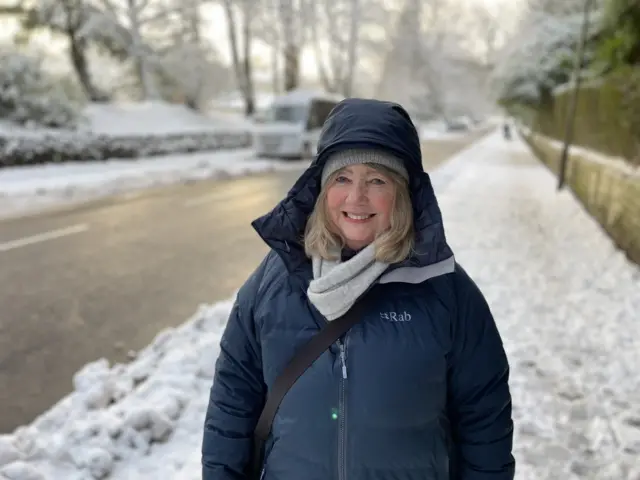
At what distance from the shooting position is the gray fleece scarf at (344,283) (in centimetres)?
157

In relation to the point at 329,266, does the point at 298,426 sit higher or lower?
lower

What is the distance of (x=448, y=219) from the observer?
32.3 feet

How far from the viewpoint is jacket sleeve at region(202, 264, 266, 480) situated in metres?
1.73

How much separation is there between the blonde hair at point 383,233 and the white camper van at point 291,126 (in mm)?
21923

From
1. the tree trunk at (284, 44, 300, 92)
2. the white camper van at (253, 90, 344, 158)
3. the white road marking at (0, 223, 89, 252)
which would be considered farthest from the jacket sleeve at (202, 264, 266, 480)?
the tree trunk at (284, 44, 300, 92)

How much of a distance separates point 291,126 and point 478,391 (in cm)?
2266

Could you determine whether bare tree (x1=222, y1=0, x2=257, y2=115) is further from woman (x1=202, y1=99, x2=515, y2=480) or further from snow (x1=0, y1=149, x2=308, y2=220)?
woman (x1=202, y1=99, x2=515, y2=480)

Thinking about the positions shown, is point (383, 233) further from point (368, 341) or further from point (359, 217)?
point (368, 341)

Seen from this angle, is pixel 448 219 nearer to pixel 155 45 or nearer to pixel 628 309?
pixel 628 309

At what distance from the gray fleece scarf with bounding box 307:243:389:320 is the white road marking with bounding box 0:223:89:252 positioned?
24.9 ft

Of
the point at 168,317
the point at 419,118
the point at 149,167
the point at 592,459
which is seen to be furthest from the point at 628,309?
the point at 419,118

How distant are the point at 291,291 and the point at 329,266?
131mm

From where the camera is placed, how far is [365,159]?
1612 millimetres

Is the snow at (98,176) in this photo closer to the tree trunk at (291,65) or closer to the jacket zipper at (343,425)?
the jacket zipper at (343,425)
